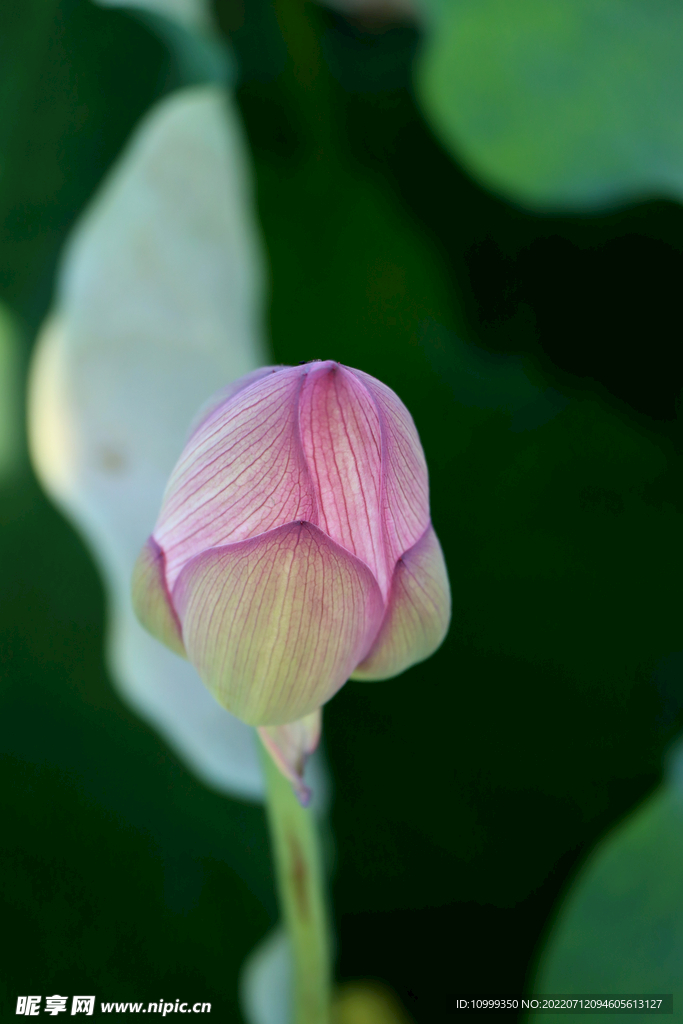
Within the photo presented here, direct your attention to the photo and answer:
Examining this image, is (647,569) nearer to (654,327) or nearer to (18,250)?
(654,327)

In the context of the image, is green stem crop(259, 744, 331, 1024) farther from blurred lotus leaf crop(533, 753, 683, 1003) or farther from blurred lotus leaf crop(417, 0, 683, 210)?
blurred lotus leaf crop(417, 0, 683, 210)

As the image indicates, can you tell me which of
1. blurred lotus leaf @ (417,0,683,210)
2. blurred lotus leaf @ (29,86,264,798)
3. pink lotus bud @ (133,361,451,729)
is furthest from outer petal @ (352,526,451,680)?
blurred lotus leaf @ (417,0,683,210)

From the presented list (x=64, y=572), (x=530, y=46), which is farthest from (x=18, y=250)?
(x=530, y=46)

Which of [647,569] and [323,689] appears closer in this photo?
[323,689]

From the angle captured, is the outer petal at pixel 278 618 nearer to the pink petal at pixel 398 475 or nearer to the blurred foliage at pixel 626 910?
the pink petal at pixel 398 475

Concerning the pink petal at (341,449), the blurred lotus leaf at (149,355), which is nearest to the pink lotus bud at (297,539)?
the pink petal at (341,449)

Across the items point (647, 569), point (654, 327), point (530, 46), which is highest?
point (530, 46)

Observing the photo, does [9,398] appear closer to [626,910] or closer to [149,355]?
[149,355]
